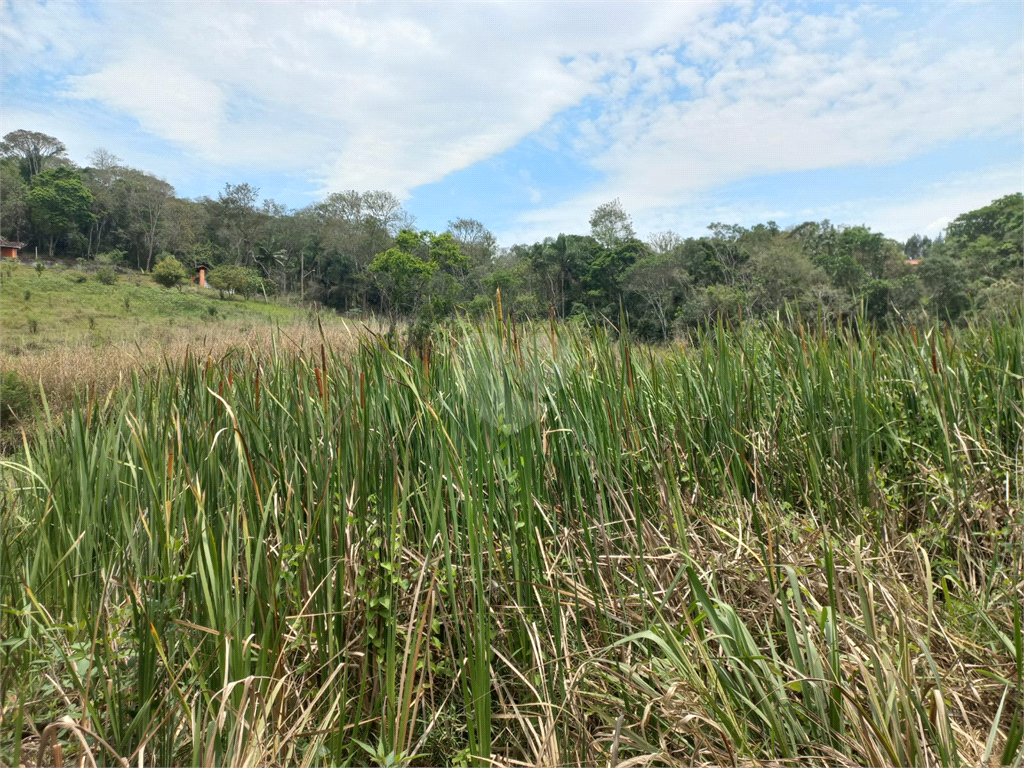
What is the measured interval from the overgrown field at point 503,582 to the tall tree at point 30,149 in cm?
6264

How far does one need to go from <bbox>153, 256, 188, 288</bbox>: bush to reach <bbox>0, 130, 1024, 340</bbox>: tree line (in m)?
1.42

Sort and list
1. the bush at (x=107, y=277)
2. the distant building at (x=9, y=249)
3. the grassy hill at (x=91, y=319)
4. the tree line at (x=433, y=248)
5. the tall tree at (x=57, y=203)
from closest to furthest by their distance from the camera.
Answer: the grassy hill at (x=91, y=319) < the tree line at (x=433, y=248) < the bush at (x=107, y=277) < the distant building at (x=9, y=249) < the tall tree at (x=57, y=203)

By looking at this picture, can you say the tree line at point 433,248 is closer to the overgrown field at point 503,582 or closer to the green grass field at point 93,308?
the green grass field at point 93,308

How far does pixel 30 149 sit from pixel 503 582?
2636 inches

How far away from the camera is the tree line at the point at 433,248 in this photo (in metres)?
24.5

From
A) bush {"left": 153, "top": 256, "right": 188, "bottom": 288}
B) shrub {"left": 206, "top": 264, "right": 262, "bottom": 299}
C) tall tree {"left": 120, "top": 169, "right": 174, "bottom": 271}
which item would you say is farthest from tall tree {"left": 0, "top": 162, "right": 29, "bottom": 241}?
shrub {"left": 206, "top": 264, "right": 262, "bottom": 299}

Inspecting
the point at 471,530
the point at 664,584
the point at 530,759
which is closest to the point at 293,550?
the point at 471,530

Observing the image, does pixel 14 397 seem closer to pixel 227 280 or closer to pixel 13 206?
pixel 227 280

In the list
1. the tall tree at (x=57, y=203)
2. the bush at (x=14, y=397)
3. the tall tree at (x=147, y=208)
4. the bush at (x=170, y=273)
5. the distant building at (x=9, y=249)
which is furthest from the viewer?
the tall tree at (x=147, y=208)

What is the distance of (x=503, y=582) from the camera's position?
1.62m

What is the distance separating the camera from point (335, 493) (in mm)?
1851

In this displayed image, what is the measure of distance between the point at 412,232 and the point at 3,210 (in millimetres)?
26625

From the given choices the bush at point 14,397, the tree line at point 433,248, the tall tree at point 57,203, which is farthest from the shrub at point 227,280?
the tall tree at point 57,203

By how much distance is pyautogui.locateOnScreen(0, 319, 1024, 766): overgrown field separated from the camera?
4.37ft
